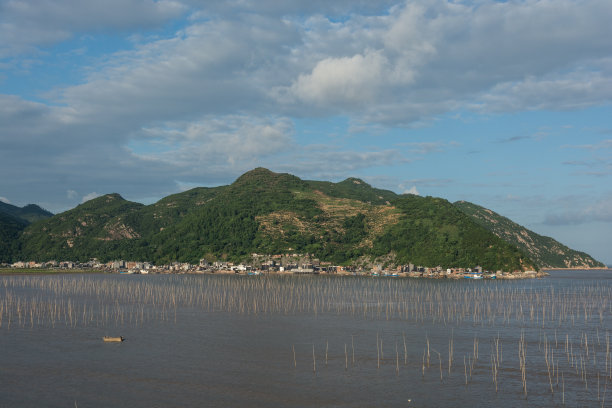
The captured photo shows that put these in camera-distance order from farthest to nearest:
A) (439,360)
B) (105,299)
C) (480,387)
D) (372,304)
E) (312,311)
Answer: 1. (105,299)
2. (372,304)
3. (312,311)
4. (439,360)
5. (480,387)

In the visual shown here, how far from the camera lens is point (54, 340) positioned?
57125 millimetres

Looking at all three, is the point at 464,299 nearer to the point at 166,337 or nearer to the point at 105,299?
the point at 166,337

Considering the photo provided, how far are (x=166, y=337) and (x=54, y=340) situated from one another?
12622 millimetres

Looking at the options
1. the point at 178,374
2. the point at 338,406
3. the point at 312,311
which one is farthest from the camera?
the point at 312,311

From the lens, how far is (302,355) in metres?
50.2

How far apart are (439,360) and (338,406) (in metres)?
17.4

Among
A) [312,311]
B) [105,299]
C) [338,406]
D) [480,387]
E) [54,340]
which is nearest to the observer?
[338,406]

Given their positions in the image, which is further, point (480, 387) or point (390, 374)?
point (390, 374)

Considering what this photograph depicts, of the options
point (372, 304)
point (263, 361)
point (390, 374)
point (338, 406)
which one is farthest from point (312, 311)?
point (338, 406)

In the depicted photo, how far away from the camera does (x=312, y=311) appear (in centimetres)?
8538

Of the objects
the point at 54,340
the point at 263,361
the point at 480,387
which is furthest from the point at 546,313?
the point at 54,340

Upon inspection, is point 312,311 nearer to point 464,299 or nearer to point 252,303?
point 252,303

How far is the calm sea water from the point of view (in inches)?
1439

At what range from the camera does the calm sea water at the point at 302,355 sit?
36562mm
